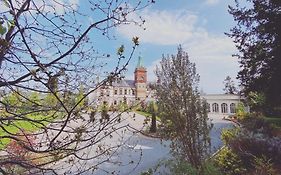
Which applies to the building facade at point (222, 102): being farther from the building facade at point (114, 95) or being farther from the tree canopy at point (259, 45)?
the building facade at point (114, 95)

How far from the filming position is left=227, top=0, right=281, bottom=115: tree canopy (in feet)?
40.4

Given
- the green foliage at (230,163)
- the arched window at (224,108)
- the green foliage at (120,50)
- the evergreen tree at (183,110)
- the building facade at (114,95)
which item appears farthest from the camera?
the arched window at (224,108)

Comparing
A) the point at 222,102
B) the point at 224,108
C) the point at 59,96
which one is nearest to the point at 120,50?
the point at 59,96

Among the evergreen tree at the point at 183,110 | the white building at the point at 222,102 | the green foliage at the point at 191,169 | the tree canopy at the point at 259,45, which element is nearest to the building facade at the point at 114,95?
the green foliage at the point at 191,169

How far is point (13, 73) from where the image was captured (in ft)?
7.30

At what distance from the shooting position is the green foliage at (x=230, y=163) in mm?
8305

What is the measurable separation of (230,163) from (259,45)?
7099mm

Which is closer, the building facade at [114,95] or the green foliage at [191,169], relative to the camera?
the building facade at [114,95]

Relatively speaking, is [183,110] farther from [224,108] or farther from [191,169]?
[224,108]

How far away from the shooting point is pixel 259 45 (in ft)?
44.4

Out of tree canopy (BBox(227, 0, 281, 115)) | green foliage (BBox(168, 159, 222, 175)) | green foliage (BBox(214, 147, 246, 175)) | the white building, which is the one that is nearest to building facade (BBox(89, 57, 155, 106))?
green foliage (BBox(168, 159, 222, 175))

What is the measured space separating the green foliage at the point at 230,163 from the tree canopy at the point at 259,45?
194 inches

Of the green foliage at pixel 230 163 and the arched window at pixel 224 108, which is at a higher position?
the arched window at pixel 224 108

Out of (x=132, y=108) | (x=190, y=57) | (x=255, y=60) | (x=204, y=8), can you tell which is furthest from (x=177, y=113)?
(x=255, y=60)
